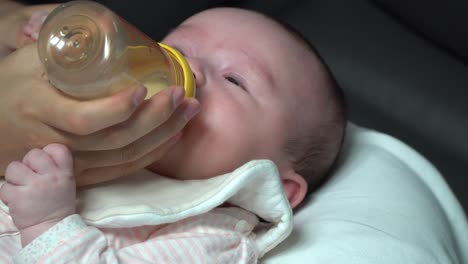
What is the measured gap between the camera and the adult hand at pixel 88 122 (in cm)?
72

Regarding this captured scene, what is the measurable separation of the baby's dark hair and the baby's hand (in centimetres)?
39

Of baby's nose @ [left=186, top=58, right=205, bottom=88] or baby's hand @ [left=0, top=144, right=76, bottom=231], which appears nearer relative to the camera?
baby's hand @ [left=0, top=144, right=76, bottom=231]

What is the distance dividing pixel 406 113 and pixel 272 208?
2.61ft

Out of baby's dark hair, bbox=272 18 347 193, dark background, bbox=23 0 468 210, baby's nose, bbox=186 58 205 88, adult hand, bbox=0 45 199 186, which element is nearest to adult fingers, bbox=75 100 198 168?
adult hand, bbox=0 45 199 186

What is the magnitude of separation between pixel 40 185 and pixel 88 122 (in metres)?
0.12

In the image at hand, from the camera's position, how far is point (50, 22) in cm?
75

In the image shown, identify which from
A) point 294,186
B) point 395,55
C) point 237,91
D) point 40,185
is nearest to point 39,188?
point 40,185

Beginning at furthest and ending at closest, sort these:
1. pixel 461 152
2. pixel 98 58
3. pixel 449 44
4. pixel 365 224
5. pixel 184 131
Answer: pixel 449 44, pixel 461 152, pixel 365 224, pixel 184 131, pixel 98 58

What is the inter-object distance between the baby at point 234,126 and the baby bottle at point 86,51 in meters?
0.09

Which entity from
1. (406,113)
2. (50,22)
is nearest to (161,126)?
(50,22)

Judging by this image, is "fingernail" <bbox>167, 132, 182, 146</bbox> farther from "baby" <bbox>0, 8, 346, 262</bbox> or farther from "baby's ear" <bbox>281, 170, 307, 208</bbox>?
"baby's ear" <bbox>281, 170, 307, 208</bbox>

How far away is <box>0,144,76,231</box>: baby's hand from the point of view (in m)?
0.78

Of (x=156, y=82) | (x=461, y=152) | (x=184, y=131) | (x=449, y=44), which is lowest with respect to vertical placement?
(x=461, y=152)

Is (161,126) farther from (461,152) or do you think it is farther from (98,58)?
(461,152)
